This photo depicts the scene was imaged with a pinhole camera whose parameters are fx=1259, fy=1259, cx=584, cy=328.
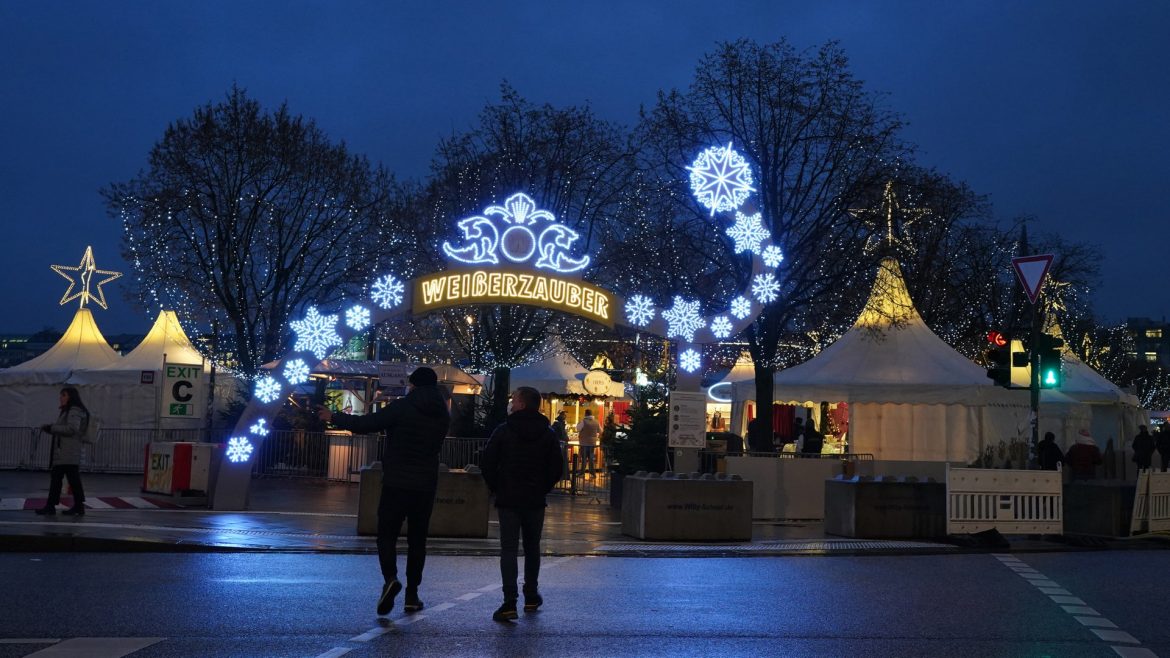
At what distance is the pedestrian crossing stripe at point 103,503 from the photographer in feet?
59.1

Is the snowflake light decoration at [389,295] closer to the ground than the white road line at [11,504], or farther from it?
farther from it

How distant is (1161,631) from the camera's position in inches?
352

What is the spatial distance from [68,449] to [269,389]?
11.5 feet

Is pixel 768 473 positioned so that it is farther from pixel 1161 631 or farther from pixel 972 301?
pixel 972 301

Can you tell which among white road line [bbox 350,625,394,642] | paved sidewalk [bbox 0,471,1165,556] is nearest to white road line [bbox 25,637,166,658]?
white road line [bbox 350,625,394,642]

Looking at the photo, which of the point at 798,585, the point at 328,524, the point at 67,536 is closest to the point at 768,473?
the point at 328,524

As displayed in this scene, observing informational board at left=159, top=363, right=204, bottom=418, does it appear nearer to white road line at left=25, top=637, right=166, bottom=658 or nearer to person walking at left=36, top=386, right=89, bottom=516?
person walking at left=36, top=386, right=89, bottom=516

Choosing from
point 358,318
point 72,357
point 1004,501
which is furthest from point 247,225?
point 1004,501

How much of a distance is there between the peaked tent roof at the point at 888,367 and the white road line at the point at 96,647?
21.8m

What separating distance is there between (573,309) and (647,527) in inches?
178

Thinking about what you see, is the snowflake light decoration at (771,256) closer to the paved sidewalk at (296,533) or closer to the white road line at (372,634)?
the paved sidewalk at (296,533)

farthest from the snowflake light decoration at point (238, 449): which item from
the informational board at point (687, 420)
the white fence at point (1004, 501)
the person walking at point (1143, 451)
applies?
the person walking at point (1143, 451)

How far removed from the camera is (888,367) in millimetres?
28984

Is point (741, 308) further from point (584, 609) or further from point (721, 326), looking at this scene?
point (584, 609)
